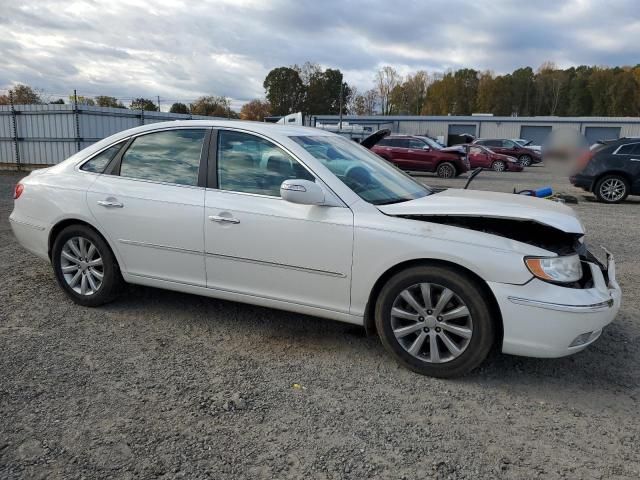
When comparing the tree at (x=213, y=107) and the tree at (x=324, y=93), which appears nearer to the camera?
the tree at (x=213, y=107)

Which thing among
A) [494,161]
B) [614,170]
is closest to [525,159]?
[494,161]

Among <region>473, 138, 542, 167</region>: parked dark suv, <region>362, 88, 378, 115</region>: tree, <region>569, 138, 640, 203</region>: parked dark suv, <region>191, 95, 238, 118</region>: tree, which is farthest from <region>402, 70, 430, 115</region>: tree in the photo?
<region>569, 138, 640, 203</region>: parked dark suv

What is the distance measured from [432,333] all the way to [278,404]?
1058 mm

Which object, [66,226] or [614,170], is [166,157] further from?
[614,170]

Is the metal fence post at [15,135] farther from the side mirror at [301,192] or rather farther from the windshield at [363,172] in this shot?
the side mirror at [301,192]

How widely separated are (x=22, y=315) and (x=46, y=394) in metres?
1.51

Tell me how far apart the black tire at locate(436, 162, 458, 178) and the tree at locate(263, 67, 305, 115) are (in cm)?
6582

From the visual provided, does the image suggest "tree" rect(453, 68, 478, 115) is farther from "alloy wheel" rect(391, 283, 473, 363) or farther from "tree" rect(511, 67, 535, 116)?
"alloy wheel" rect(391, 283, 473, 363)

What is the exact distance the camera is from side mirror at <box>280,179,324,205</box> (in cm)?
324

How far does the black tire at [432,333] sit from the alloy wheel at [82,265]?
2494 mm

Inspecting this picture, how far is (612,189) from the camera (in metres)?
12.5

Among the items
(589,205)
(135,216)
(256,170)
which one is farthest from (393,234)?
(589,205)

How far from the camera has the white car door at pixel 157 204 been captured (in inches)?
149

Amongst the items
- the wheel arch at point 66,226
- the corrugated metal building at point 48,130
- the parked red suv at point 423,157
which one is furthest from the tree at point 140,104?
the wheel arch at point 66,226
